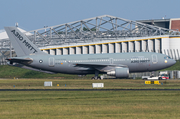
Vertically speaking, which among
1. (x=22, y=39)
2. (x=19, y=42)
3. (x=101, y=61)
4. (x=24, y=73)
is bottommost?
(x=24, y=73)

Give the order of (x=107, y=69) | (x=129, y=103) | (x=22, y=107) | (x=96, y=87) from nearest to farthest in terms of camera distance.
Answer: (x=22, y=107)
(x=129, y=103)
(x=96, y=87)
(x=107, y=69)

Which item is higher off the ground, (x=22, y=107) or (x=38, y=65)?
(x=38, y=65)

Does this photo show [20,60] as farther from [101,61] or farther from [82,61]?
[101,61]

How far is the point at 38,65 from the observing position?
6200cm

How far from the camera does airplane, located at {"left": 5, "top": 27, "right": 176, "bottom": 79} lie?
196 feet

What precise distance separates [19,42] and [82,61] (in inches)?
483

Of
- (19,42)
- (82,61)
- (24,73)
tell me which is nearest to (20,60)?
(19,42)

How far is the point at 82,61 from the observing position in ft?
203

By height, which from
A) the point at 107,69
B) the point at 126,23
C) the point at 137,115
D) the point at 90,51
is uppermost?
the point at 126,23

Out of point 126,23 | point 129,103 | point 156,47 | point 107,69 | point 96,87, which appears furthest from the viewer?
point 126,23

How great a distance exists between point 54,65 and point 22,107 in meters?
38.4

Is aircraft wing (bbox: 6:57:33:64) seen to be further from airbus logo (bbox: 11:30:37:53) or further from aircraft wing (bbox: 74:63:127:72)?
aircraft wing (bbox: 74:63:127:72)

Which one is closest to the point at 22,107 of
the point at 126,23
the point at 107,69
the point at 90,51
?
the point at 107,69

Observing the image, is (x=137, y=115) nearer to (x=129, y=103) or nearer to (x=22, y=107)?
(x=129, y=103)
